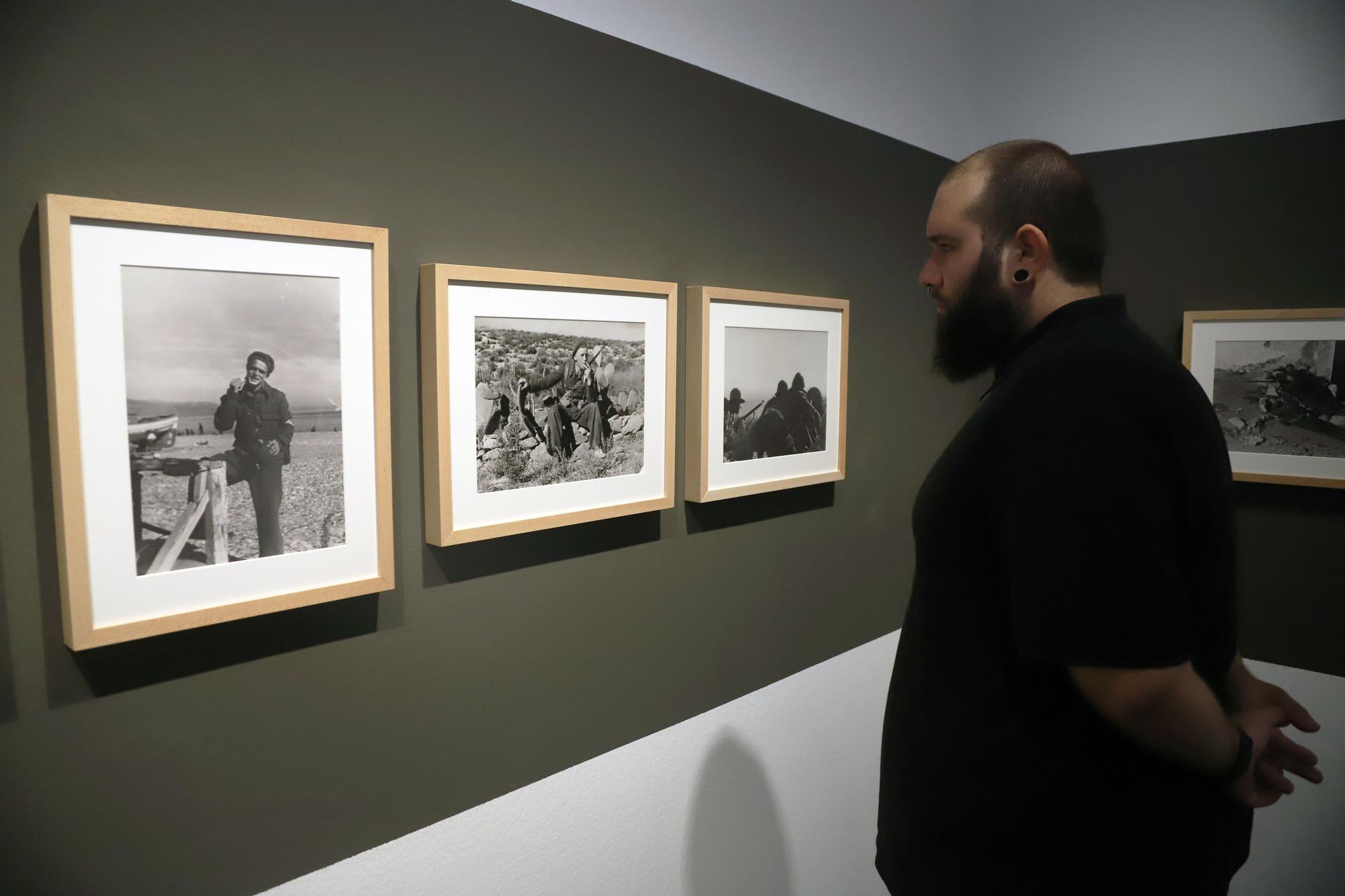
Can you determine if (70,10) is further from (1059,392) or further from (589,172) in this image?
(1059,392)

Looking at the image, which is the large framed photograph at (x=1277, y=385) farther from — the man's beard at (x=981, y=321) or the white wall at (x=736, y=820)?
the man's beard at (x=981, y=321)

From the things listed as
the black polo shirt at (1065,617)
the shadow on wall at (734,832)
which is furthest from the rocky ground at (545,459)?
the shadow on wall at (734,832)

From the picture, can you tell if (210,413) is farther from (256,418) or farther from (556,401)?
(556,401)

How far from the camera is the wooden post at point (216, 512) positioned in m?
1.13

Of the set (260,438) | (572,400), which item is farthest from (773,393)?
(260,438)

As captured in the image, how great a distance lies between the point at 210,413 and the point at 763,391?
1.27m

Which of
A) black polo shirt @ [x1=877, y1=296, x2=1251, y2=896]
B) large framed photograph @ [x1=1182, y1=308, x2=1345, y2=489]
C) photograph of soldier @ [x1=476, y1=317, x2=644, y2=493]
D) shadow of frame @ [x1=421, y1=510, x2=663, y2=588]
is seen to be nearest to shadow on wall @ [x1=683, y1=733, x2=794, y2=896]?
shadow of frame @ [x1=421, y1=510, x2=663, y2=588]

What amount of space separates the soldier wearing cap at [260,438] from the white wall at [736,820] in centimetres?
63

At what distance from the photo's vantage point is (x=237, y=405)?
45.1 inches

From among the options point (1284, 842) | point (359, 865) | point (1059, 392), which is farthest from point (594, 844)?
point (1284, 842)

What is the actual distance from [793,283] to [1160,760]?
1393mm

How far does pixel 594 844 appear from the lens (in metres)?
1.79

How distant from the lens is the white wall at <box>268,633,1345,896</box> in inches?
61.7

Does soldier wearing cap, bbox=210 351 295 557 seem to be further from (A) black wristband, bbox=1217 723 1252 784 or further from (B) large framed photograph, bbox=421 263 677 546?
(A) black wristband, bbox=1217 723 1252 784
